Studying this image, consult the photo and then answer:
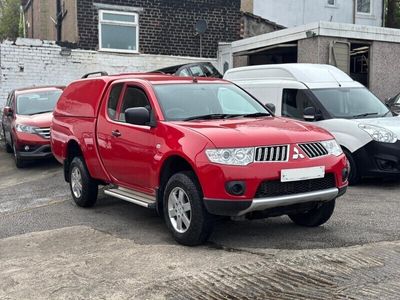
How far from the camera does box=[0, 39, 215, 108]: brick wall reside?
52.5ft

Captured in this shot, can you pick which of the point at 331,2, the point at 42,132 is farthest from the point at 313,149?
the point at 331,2

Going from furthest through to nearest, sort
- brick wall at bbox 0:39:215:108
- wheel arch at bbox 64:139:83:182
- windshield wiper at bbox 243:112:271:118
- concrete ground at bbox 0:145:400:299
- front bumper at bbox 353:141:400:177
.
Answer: brick wall at bbox 0:39:215:108, front bumper at bbox 353:141:400:177, wheel arch at bbox 64:139:83:182, windshield wiper at bbox 243:112:271:118, concrete ground at bbox 0:145:400:299

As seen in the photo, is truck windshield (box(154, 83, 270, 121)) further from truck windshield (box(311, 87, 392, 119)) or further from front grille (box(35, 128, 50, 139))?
front grille (box(35, 128, 50, 139))

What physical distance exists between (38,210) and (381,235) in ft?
15.2

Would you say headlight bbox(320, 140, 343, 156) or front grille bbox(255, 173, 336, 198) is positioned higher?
headlight bbox(320, 140, 343, 156)

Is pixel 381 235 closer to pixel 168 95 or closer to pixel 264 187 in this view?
pixel 264 187

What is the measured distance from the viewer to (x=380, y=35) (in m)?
14.6

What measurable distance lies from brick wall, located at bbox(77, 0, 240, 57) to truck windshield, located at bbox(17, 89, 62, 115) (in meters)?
4.49

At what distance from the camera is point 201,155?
200 inches

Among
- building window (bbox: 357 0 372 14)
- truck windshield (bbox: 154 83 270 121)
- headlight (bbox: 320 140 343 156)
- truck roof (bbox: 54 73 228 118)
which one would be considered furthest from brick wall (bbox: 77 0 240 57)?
headlight (bbox: 320 140 343 156)

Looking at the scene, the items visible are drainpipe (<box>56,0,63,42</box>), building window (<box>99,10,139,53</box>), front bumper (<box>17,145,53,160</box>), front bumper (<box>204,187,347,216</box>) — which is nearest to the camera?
front bumper (<box>204,187,347,216</box>)

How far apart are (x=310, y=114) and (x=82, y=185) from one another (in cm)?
380

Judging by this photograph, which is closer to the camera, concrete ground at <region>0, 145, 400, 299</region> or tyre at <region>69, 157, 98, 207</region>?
concrete ground at <region>0, 145, 400, 299</region>

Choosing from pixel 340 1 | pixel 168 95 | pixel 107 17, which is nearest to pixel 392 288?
pixel 168 95
